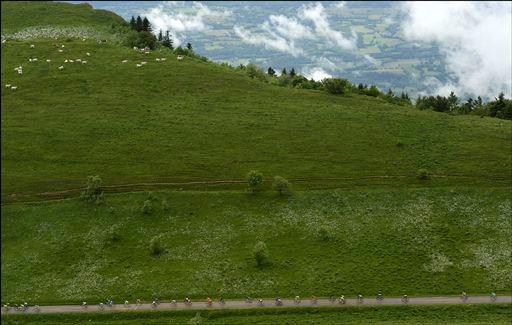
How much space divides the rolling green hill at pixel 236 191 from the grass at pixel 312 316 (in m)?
3.87

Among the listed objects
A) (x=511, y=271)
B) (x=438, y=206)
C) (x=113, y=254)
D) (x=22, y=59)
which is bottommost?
(x=113, y=254)

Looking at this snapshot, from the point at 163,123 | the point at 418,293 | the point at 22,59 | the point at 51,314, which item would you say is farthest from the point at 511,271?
the point at 22,59

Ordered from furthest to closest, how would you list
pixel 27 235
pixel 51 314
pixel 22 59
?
pixel 22 59
pixel 27 235
pixel 51 314

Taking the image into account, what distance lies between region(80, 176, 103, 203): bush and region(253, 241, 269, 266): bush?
1395 inches

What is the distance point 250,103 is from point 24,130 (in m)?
56.9

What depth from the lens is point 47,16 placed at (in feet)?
624

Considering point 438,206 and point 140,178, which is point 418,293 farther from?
point 140,178

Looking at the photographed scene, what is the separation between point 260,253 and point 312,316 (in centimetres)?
1390

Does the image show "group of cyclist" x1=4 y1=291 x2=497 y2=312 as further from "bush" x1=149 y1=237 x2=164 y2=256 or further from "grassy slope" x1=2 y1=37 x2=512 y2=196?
"grassy slope" x1=2 y1=37 x2=512 y2=196

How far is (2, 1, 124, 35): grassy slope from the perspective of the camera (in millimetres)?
183750

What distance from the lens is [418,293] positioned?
77562mm

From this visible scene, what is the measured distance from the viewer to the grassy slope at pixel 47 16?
184m

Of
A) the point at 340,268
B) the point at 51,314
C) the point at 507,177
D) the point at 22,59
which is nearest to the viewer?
the point at 51,314

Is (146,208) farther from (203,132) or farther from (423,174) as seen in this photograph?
A: (423,174)
